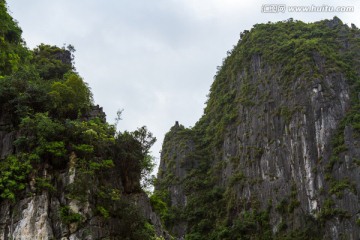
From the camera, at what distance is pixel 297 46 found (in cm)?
5138

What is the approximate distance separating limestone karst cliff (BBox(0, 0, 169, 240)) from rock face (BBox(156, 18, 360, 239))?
68.3ft

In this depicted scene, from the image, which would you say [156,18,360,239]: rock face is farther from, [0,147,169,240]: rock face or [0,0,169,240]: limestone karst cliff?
[0,147,169,240]: rock face

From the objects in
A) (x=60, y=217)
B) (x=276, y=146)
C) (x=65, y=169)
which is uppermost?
(x=276, y=146)

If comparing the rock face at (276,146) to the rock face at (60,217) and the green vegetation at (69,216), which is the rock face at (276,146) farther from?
the green vegetation at (69,216)

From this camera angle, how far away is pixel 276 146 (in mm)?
44844

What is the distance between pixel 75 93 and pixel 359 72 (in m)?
36.7

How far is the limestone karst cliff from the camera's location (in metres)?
15.0

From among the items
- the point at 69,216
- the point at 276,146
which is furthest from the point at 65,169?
the point at 276,146

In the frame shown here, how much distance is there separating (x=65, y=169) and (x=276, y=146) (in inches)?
1230

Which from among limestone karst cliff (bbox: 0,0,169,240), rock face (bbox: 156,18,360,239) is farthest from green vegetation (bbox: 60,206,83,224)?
rock face (bbox: 156,18,360,239)

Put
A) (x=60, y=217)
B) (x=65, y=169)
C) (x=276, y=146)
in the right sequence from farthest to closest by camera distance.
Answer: (x=276, y=146) → (x=65, y=169) → (x=60, y=217)

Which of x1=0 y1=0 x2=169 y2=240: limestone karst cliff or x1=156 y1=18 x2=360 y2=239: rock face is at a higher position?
x1=156 y1=18 x2=360 y2=239: rock face

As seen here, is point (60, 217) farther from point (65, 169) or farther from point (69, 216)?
point (65, 169)

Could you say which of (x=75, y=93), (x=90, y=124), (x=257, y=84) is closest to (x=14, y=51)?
(x=75, y=93)
